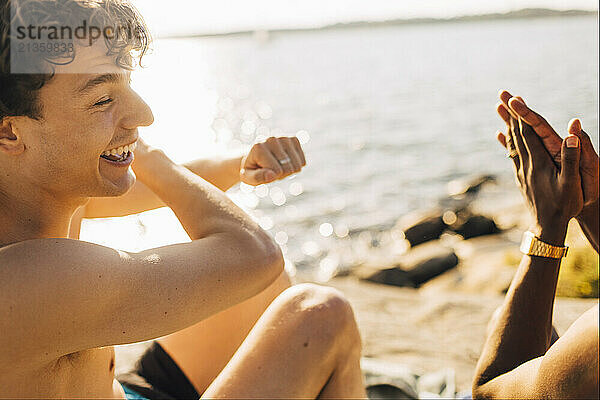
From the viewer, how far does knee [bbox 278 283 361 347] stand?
204 cm

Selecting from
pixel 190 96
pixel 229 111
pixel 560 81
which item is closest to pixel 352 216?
pixel 560 81

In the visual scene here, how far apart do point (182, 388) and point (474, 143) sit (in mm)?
15489

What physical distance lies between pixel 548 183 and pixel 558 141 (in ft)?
0.50

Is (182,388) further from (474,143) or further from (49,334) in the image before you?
(474,143)

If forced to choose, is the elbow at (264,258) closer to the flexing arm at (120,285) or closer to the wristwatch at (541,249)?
the flexing arm at (120,285)

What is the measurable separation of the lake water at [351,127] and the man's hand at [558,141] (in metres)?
1.13

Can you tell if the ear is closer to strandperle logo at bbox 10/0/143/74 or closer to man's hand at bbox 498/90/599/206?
strandperle logo at bbox 10/0/143/74

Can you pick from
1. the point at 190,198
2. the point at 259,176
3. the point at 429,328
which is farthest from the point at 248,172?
the point at 429,328

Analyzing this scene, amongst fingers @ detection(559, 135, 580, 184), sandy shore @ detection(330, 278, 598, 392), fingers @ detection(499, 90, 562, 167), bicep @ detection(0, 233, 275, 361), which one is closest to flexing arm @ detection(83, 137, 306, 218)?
bicep @ detection(0, 233, 275, 361)

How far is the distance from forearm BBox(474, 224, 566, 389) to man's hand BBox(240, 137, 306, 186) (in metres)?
0.83

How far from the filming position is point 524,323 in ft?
6.91

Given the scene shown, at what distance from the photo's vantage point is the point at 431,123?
21641 mm

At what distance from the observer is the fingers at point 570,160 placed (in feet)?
7.08

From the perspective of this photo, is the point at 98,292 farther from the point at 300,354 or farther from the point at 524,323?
the point at 524,323
